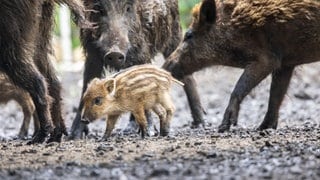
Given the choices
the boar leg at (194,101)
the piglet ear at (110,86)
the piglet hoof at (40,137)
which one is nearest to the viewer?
the piglet hoof at (40,137)

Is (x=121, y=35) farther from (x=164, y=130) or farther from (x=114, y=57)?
(x=164, y=130)

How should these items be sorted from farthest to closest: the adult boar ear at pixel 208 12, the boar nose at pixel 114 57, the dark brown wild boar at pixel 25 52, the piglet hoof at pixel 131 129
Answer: the piglet hoof at pixel 131 129 → the adult boar ear at pixel 208 12 → the boar nose at pixel 114 57 → the dark brown wild boar at pixel 25 52

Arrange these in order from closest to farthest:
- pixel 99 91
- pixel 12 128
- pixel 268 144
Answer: pixel 268 144
pixel 99 91
pixel 12 128

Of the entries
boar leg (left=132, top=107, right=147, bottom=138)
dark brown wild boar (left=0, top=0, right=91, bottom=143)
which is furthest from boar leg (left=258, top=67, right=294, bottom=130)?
dark brown wild boar (left=0, top=0, right=91, bottom=143)

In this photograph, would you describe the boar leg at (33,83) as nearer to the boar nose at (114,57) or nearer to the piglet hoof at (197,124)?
the boar nose at (114,57)

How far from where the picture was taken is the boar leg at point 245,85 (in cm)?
823

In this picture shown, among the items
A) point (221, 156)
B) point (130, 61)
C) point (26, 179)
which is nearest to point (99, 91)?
point (130, 61)

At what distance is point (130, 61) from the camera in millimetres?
8836

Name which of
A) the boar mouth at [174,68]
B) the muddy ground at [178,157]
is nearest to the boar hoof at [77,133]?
the muddy ground at [178,157]

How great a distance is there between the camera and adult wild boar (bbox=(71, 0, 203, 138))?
8.52 m

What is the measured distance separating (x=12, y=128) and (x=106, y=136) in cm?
370

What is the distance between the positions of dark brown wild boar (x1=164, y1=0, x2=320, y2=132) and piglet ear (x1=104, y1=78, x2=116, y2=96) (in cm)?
111

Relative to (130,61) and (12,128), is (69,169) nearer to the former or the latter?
(130,61)

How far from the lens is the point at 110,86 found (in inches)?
310
